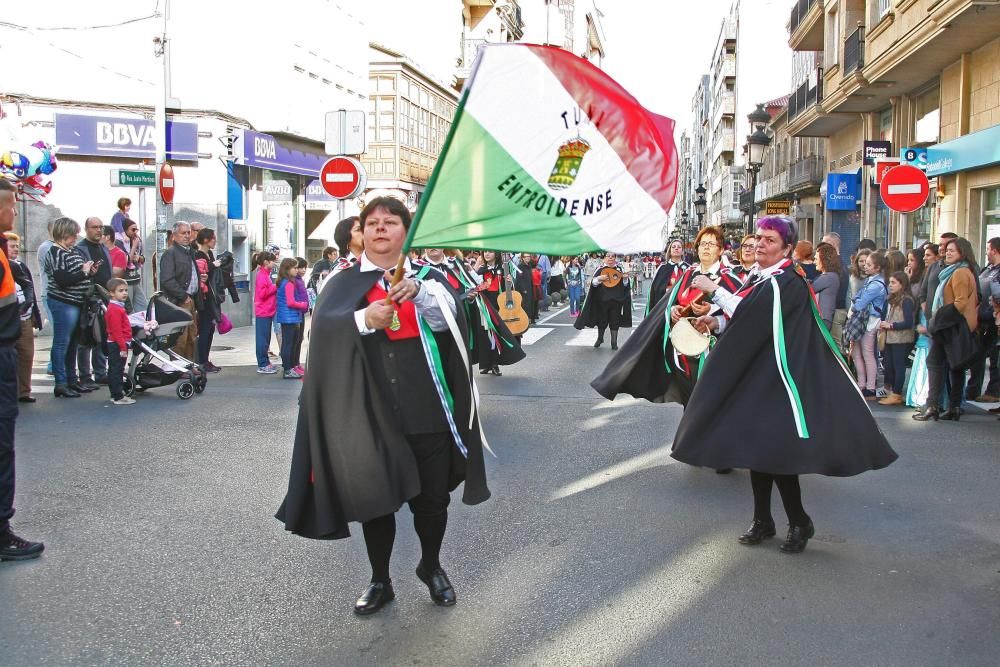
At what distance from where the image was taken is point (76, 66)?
19719mm

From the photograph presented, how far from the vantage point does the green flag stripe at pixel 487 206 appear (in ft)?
12.0

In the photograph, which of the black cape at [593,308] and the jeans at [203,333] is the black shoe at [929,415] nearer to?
A: the black cape at [593,308]

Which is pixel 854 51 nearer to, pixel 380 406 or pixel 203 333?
pixel 203 333

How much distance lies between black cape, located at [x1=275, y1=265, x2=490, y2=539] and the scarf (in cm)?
716

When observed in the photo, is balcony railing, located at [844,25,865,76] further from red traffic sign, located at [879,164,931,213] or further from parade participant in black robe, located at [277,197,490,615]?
parade participant in black robe, located at [277,197,490,615]

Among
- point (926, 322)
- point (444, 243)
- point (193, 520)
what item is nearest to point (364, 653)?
point (444, 243)

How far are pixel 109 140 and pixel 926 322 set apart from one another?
51.0 feet

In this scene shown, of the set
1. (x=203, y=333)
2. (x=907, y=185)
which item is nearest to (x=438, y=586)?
(x=203, y=333)

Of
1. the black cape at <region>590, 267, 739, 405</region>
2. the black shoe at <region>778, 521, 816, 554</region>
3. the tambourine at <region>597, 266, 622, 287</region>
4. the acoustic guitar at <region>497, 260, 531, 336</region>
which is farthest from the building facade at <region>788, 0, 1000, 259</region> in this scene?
the black shoe at <region>778, 521, 816, 554</region>

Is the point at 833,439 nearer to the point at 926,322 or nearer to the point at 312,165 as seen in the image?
the point at 926,322

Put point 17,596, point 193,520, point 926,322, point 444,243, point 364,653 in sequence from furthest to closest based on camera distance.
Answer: point 926,322, point 193,520, point 17,596, point 364,653, point 444,243

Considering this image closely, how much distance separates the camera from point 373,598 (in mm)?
4434

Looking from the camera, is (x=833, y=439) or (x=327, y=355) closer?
(x=327, y=355)

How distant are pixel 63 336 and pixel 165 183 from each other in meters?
7.00
